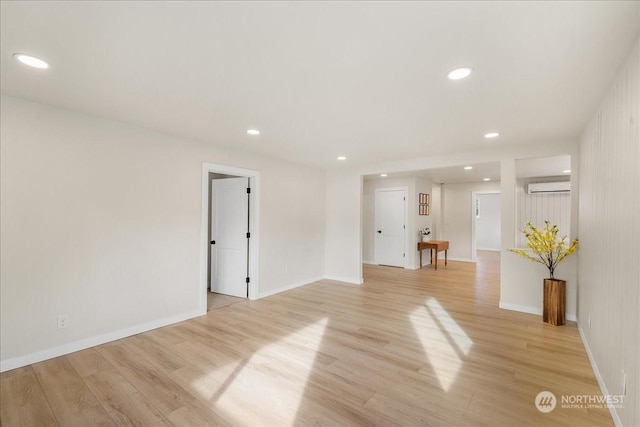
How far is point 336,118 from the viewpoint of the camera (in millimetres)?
3084

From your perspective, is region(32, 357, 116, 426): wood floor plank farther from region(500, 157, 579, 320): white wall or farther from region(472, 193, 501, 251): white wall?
region(472, 193, 501, 251): white wall

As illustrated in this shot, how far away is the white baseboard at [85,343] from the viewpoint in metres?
2.57

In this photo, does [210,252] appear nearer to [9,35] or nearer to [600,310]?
[9,35]

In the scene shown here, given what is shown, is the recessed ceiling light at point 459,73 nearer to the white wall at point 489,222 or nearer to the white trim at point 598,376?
the white trim at point 598,376

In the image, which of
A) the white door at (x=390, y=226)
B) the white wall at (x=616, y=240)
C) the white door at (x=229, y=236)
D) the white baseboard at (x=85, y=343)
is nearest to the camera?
the white wall at (x=616, y=240)

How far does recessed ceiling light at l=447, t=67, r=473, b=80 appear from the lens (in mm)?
2023

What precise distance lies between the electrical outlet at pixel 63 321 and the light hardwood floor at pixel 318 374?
30 centimetres

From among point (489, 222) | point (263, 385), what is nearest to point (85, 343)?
point (263, 385)

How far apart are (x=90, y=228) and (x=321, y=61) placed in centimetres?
287

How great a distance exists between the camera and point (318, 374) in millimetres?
2514

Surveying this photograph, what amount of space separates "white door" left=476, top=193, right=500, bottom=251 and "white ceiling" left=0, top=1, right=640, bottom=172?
8591 mm

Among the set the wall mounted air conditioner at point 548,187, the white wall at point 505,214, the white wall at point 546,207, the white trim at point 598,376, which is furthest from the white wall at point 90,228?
the white wall at point 546,207

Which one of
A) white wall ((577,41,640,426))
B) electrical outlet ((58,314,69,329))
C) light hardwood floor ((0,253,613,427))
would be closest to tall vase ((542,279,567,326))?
light hardwood floor ((0,253,613,427))

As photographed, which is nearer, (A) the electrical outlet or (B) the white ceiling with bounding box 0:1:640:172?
(B) the white ceiling with bounding box 0:1:640:172
